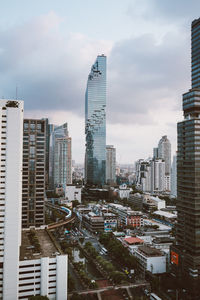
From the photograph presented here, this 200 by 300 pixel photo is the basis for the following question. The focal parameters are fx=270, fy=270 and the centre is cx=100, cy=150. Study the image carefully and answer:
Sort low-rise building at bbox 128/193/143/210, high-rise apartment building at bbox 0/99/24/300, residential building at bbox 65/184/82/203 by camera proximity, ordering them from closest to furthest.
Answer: high-rise apartment building at bbox 0/99/24/300 < low-rise building at bbox 128/193/143/210 < residential building at bbox 65/184/82/203

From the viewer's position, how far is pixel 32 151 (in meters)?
62.1

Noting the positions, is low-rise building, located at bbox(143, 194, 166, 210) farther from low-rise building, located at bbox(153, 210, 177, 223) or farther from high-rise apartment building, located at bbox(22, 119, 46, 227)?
high-rise apartment building, located at bbox(22, 119, 46, 227)

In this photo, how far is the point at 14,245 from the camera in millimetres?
35500

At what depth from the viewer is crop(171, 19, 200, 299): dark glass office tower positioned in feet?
143

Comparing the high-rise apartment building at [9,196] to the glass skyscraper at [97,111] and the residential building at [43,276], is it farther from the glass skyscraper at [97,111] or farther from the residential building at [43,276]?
the glass skyscraper at [97,111]

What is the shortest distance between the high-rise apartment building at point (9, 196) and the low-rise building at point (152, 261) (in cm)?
2440

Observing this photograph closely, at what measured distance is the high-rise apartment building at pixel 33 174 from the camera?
60625 mm

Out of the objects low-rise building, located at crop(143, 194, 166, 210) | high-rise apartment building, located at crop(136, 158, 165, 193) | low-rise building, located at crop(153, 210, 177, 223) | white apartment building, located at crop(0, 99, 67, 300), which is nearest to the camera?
white apartment building, located at crop(0, 99, 67, 300)

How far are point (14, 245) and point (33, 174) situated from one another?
27566 millimetres

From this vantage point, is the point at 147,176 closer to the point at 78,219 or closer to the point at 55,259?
the point at 78,219

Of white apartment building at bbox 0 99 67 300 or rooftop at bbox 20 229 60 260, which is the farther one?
rooftop at bbox 20 229 60 260

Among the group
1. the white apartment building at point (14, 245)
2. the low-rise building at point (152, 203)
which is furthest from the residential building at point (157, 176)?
the white apartment building at point (14, 245)

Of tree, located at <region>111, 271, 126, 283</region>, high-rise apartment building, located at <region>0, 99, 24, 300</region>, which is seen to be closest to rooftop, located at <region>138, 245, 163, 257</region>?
tree, located at <region>111, 271, 126, 283</region>

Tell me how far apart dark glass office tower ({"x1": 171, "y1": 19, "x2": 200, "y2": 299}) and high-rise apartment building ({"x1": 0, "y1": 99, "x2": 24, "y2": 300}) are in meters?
26.3
